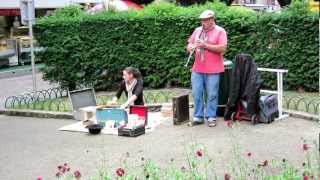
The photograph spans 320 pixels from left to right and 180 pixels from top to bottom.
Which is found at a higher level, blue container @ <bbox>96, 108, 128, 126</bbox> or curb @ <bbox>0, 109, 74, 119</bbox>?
blue container @ <bbox>96, 108, 128, 126</bbox>

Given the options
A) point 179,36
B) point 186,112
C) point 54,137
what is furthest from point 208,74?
point 179,36

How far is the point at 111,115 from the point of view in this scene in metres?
9.90

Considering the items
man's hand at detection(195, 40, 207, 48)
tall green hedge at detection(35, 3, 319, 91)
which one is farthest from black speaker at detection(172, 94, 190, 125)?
tall green hedge at detection(35, 3, 319, 91)

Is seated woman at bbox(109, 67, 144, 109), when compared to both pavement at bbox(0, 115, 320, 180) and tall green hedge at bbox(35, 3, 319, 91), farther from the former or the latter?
tall green hedge at bbox(35, 3, 319, 91)

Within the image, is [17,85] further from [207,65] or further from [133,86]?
[207,65]

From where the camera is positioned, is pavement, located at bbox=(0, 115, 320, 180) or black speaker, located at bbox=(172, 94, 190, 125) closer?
pavement, located at bbox=(0, 115, 320, 180)

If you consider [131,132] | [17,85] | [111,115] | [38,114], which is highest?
[111,115]

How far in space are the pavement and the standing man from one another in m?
0.26

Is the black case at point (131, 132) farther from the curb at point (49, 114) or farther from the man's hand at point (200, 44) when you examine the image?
the curb at point (49, 114)

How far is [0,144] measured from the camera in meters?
9.34

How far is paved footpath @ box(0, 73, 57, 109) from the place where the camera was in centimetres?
1730

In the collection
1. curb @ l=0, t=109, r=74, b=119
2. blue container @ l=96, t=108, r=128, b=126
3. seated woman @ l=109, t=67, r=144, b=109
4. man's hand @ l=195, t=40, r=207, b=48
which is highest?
man's hand @ l=195, t=40, r=207, b=48

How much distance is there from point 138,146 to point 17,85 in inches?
444

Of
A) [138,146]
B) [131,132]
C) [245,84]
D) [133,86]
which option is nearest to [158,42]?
[133,86]
